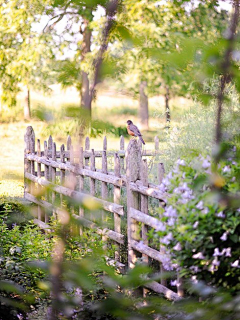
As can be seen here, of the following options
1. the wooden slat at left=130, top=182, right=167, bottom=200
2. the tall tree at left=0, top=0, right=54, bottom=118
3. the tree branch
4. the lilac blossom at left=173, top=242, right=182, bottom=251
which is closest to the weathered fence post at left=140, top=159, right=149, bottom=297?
the wooden slat at left=130, top=182, right=167, bottom=200

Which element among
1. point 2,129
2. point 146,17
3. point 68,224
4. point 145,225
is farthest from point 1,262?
point 2,129

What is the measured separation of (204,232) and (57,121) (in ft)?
6.93

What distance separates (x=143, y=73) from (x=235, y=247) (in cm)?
1329

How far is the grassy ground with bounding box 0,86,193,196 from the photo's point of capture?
2.77 ft

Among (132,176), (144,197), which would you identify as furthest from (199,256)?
Answer: (132,176)

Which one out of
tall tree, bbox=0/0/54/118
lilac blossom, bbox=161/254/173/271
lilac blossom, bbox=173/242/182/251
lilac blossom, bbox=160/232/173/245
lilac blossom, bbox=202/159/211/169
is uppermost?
tall tree, bbox=0/0/54/118

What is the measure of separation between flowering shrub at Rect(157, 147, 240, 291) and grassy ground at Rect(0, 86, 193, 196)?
0.55 meters

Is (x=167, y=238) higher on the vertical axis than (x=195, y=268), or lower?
higher

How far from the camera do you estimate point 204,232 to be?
2826 millimetres

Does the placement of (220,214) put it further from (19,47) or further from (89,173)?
(19,47)

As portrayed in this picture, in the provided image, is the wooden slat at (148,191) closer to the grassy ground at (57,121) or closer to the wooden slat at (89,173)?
the wooden slat at (89,173)

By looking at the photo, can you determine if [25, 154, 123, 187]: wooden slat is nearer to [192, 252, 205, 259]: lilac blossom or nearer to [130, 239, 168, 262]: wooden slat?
[130, 239, 168, 262]: wooden slat

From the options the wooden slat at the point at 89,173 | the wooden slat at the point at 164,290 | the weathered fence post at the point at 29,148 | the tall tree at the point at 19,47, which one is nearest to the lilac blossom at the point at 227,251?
the wooden slat at the point at 164,290

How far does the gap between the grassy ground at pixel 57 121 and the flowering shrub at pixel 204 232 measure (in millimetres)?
550
